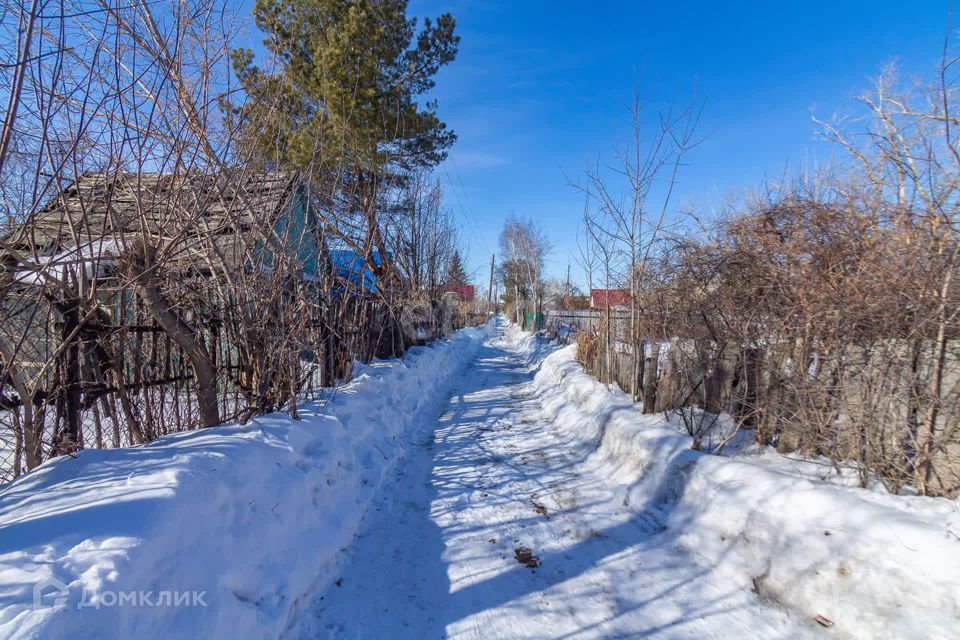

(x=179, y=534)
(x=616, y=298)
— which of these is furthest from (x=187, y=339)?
(x=616, y=298)

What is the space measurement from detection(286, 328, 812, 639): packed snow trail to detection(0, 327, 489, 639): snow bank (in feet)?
1.03

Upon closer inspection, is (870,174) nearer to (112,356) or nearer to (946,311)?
(946,311)

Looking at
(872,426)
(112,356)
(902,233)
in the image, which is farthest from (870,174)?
(112,356)

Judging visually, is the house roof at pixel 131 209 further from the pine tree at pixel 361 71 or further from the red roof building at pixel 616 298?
the red roof building at pixel 616 298

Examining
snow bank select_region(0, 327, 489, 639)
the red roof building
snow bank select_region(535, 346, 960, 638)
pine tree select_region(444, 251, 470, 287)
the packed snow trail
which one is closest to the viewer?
snow bank select_region(0, 327, 489, 639)

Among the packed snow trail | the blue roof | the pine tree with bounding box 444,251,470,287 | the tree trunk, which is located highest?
the pine tree with bounding box 444,251,470,287

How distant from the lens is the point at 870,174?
12.2ft

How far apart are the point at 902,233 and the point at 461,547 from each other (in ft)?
14.2

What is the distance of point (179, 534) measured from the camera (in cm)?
209

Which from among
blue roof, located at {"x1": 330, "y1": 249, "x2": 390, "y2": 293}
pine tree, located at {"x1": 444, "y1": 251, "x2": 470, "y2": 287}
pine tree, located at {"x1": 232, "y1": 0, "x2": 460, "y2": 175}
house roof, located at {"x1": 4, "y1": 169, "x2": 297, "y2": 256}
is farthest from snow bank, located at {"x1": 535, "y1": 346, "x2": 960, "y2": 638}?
pine tree, located at {"x1": 444, "y1": 251, "x2": 470, "y2": 287}

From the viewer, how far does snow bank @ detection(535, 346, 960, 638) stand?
2098 millimetres

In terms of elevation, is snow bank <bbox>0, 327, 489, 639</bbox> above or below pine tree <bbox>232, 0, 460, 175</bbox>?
below

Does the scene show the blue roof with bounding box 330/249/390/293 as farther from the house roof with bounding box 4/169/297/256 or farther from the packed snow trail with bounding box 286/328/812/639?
the packed snow trail with bounding box 286/328/812/639

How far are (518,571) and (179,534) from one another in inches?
84.5
